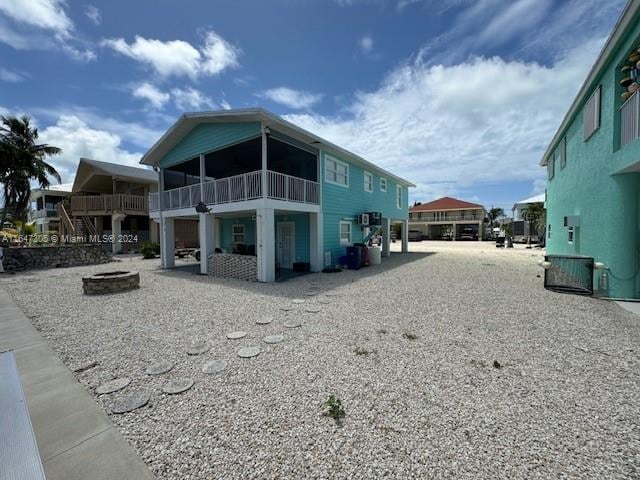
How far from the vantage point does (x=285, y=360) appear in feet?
12.2

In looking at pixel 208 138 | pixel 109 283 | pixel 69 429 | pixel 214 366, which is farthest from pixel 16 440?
pixel 208 138

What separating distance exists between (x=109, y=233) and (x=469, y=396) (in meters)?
26.0

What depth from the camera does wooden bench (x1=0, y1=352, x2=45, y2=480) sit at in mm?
1867

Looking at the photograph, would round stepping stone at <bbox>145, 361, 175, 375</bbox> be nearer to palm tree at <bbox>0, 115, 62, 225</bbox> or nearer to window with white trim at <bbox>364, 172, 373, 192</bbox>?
window with white trim at <bbox>364, 172, 373, 192</bbox>

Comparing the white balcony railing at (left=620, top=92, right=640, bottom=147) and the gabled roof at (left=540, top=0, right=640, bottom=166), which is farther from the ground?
the gabled roof at (left=540, top=0, right=640, bottom=166)

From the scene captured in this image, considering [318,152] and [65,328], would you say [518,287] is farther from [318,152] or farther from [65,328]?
[65,328]

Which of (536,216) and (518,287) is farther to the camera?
(536,216)

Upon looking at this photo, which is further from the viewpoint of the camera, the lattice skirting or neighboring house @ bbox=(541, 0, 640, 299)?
the lattice skirting

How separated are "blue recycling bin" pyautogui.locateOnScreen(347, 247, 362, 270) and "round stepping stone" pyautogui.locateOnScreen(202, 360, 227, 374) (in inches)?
361

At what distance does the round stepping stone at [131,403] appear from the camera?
9.00 feet

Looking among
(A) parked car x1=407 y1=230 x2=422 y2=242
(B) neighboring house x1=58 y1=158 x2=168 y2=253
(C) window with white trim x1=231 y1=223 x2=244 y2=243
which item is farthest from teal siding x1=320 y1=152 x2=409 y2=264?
(A) parked car x1=407 y1=230 x2=422 y2=242

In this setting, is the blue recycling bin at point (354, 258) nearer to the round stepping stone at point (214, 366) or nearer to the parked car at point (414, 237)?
the round stepping stone at point (214, 366)

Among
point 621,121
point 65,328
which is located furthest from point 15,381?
point 621,121

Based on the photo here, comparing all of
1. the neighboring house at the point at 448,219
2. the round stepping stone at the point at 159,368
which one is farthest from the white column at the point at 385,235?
the neighboring house at the point at 448,219
